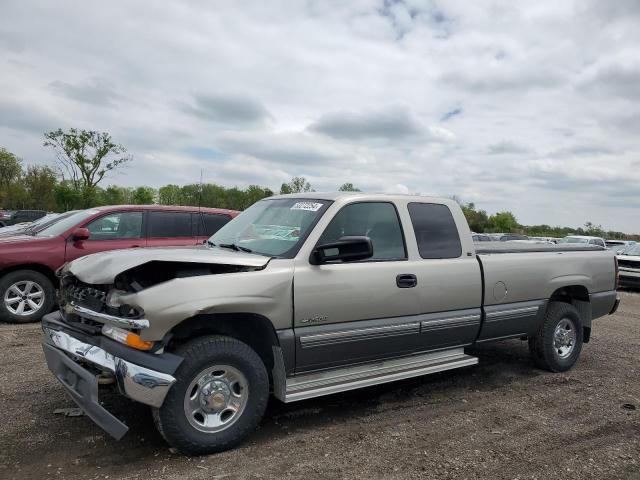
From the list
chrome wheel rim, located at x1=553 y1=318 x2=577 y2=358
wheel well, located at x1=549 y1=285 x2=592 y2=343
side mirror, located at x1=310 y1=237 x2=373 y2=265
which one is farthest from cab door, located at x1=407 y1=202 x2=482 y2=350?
wheel well, located at x1=549 y1=285 x2=592 y2=343

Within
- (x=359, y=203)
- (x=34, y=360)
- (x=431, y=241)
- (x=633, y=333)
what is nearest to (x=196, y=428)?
(x=359, y=203)

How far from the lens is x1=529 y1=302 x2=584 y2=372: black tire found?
5.76 metres

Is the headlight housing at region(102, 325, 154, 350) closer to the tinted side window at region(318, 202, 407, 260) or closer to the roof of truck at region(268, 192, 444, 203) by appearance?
the tinted side window at region(318, 202, 407, 260)

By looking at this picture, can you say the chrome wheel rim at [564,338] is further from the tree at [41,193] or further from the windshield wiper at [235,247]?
the tree at [41,193]

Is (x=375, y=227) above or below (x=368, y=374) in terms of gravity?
above

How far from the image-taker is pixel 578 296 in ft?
20.3

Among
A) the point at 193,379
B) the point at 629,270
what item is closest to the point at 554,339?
the point at 193,379

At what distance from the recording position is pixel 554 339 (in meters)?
5.86

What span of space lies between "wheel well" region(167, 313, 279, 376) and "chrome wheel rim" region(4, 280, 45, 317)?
16.4 feet

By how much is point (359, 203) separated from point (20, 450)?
10.3 ft

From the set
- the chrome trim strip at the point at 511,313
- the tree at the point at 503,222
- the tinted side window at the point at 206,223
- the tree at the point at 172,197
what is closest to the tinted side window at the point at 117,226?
the tinted side window at the point at 206,223

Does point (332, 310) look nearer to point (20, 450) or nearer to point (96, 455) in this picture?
point (96, 455)

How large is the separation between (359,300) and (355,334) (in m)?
0.27

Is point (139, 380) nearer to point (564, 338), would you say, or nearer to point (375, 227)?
point (375, 227)
